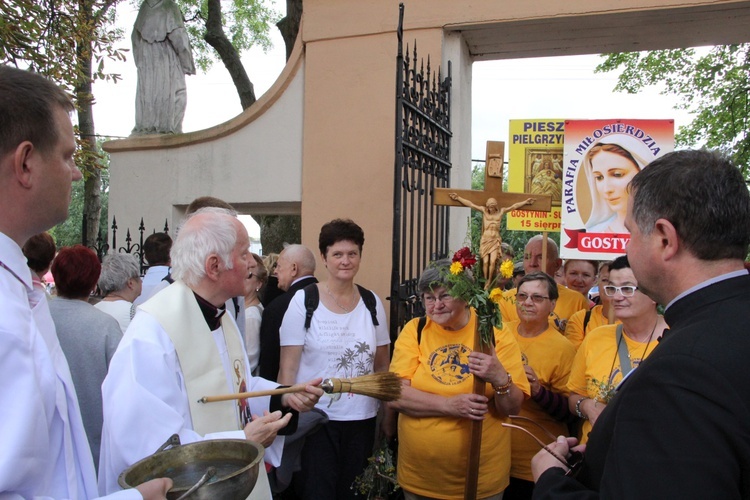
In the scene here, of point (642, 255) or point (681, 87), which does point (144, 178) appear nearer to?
point (642, 255)

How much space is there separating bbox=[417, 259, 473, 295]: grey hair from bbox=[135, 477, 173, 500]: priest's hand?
87.5 inches

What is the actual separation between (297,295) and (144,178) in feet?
10.7

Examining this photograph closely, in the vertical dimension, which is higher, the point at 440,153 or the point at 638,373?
the point at 440,153

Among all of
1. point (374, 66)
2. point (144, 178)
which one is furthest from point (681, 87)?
point (144, 178)

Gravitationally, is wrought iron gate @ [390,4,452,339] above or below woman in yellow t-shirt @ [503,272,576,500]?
above

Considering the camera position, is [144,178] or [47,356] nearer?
[47,356]

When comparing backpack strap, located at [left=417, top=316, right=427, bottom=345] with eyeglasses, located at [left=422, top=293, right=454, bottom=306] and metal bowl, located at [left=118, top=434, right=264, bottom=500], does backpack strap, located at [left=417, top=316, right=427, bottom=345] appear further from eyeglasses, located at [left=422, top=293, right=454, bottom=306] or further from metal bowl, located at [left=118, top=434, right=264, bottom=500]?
metal bowl, located at [left=118, top=434, right=264, bottom=500]

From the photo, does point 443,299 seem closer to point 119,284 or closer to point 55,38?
point 119,284

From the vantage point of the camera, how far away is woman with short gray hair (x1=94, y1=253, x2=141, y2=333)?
13.8ft

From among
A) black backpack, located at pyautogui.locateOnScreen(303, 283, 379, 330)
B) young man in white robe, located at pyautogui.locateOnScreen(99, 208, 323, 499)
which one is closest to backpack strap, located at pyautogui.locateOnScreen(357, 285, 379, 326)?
black backpack, located at pyautogui.locateOnScreen(303, 283, 379, 330)

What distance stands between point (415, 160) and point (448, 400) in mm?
1948

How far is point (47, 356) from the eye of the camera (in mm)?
1463

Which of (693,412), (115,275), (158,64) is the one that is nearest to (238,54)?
(158,64)

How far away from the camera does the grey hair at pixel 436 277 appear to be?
367 cm
